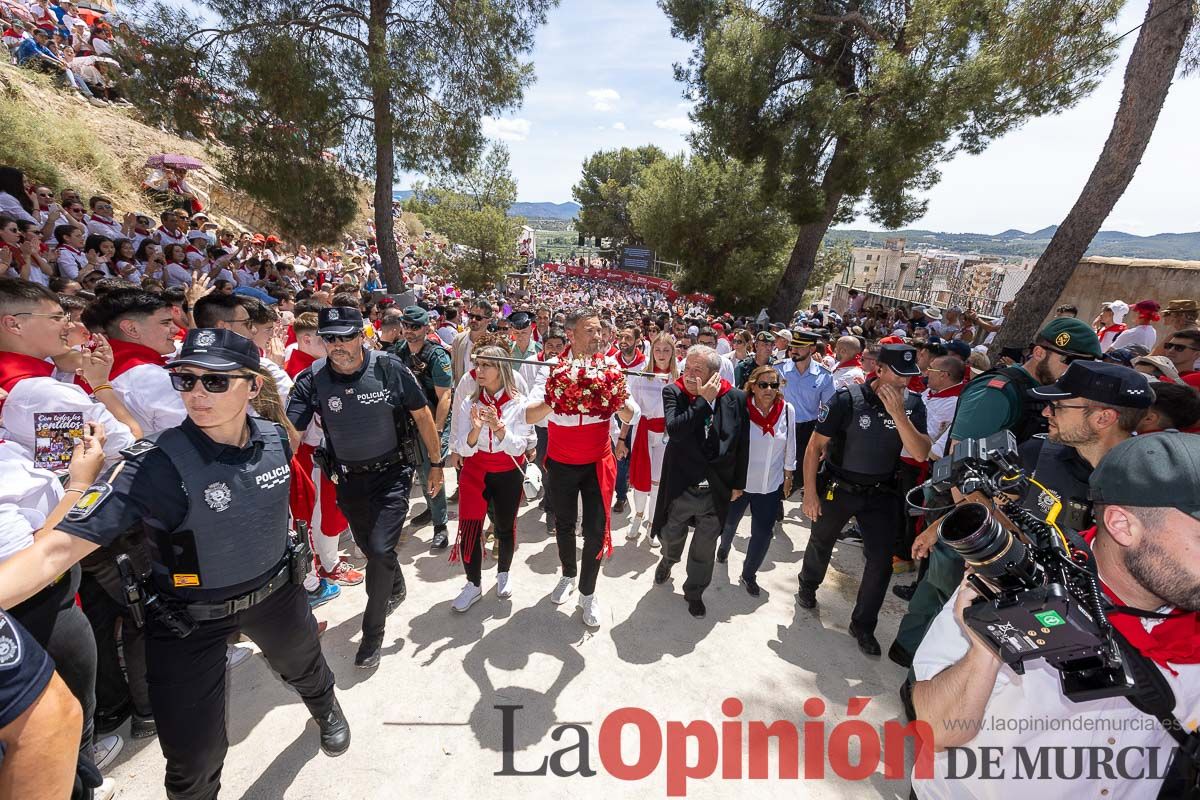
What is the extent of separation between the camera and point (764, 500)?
455 centimetres

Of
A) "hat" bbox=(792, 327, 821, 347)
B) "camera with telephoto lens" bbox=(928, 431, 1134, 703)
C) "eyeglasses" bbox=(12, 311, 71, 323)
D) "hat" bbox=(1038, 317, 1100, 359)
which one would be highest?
"hat" bbox=(1038, 317, 1100, 359)

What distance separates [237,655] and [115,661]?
2.39ft

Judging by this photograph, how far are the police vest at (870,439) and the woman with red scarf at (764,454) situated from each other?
619 millimetres

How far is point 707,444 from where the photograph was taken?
13.5ft

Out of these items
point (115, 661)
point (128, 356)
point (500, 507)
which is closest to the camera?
point (115, 661)

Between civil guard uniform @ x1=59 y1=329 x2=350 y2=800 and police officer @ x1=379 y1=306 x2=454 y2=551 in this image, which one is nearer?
civil guard uniform @ x1=59 y1=329 x2=350 y2=800

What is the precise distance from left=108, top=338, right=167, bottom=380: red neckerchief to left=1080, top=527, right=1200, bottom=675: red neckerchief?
4.84m

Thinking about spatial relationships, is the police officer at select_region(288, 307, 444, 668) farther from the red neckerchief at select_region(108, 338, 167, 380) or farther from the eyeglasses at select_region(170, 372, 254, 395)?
the eyeglasses at select_region(170, 372, 254, 395)

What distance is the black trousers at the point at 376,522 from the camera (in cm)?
352

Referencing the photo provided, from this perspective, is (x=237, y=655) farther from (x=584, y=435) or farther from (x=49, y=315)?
(x=584, y=435)

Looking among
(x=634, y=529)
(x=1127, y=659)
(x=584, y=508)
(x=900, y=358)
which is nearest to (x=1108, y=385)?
(x=900, y=358)

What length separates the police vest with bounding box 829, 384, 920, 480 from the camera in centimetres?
383

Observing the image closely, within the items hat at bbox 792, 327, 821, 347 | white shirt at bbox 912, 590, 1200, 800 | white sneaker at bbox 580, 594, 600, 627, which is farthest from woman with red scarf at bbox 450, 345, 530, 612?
hat at bbox 792, 327, 821, 347

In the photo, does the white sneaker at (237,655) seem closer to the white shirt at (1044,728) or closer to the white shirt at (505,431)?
the white shirt at (505,431)
